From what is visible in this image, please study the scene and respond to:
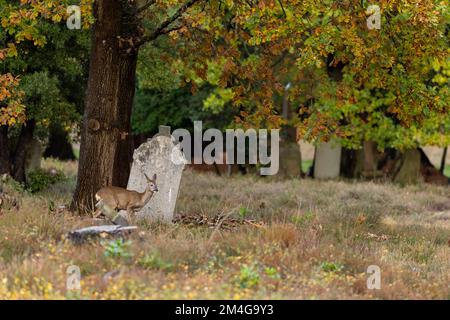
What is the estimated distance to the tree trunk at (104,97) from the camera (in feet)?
50.4

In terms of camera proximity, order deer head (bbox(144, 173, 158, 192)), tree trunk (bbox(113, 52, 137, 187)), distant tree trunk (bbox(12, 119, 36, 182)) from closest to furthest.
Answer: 1. deer head (bbox(144, 173, 158, 192))
2. tree trunk (bbox(113, 52, 137, 187))
3. distant tree trunk (bbox(12, 119, 36, 182))

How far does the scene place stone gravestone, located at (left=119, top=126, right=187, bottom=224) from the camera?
48.4ft

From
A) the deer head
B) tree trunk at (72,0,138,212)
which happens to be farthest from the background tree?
the deer head

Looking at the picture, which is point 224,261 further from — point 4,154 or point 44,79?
point 4,154

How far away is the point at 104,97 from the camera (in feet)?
50.6

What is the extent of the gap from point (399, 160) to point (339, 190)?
8002 millimetres

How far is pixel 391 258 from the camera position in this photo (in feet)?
40.5

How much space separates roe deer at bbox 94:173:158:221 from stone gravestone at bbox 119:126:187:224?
42 cm

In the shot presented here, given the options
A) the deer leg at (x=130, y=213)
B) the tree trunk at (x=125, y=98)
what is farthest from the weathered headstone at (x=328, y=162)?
the deer leg at (x=130, y=213)

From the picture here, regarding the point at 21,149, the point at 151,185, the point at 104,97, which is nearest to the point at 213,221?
the point at 151,185

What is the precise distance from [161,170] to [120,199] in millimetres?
1118

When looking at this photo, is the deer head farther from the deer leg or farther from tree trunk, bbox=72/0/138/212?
tree trunk, bbox=72/0/138/212
